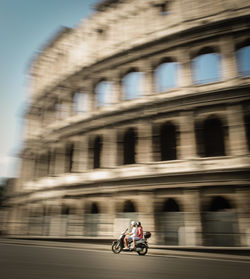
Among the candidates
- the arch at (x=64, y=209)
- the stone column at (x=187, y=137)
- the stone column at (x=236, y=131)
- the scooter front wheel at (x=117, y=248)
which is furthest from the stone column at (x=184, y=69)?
the arch at (x=64, y=209)

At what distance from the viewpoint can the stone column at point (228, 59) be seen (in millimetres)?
12945

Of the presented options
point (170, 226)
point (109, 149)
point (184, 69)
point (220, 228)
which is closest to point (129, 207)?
point (170, 226)

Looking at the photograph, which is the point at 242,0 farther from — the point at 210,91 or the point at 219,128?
the point at 219,128

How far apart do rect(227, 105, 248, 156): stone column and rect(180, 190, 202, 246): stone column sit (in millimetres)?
2434

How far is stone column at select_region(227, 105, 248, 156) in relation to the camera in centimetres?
1179

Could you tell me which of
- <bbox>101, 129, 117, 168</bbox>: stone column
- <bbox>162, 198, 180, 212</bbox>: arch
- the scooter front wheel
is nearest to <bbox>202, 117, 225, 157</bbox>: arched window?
<bbox>162, 198, 180, 212</bbox>: arch

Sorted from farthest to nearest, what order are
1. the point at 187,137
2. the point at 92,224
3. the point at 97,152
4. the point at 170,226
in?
the point at 97,152, the point at 92,224, the point at 187,137, the point at 170,226

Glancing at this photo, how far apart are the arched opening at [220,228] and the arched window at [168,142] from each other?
3296mm

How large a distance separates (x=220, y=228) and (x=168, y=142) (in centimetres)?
476

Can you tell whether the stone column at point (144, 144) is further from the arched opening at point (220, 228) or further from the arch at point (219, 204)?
the arched opening at point (220, 228)

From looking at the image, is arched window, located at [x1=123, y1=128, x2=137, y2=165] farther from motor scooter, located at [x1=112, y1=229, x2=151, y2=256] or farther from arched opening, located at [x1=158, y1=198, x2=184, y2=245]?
motor scooter, located at [x1=112, y1=229, x2=151, y2=256]

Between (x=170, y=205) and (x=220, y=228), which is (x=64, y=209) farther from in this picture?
(x=220, y=228)

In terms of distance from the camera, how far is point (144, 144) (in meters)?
13.8

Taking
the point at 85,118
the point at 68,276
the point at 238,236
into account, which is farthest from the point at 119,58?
the point at 68,276
